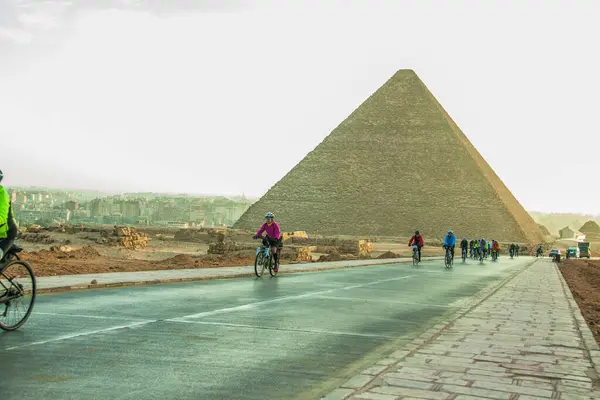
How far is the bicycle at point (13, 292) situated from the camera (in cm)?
863

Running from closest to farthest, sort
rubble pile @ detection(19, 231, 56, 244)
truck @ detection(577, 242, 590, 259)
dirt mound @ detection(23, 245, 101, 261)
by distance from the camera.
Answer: dirt mound @ detection(23, 245, 101, 261), rubble pile @ detection(19, 231, 56, 244), truck @ detection(577, 242, 590, 259)

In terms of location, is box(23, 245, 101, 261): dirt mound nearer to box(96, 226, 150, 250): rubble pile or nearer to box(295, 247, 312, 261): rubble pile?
box(295, 247, 312, 261): rubble pile

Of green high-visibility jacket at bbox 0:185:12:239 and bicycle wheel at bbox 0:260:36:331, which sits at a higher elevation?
green high-visibility jacket at bbox 0:185:12:239

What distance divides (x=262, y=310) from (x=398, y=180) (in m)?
146

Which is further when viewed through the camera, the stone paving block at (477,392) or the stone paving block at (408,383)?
the stone paving block at (408,383)

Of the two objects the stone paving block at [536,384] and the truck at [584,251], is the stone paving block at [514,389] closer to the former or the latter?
the stone paving block at [536,384]

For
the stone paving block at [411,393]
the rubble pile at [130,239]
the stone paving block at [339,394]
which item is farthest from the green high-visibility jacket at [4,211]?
the rubble pile at [130,239]

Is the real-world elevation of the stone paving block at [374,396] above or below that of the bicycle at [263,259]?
below

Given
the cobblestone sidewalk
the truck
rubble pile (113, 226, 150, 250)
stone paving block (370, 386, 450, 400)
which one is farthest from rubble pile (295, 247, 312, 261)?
the truck

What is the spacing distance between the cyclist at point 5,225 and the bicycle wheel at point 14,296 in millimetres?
198

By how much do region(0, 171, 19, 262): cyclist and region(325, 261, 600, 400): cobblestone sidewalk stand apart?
410cm

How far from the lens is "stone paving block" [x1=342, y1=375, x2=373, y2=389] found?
607cm

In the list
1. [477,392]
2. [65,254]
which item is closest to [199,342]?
[477,392]

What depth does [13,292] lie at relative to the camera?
28.9 ft
